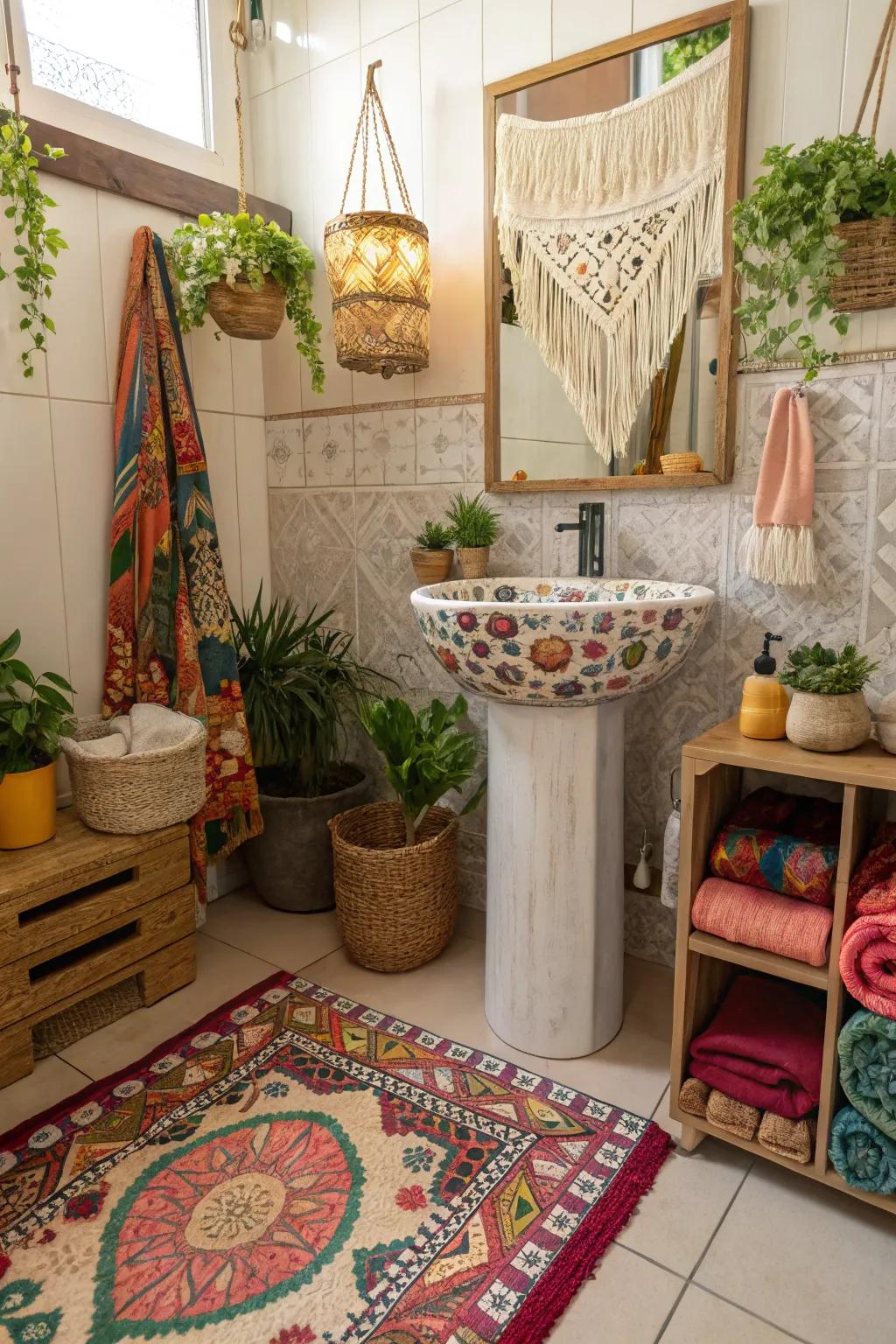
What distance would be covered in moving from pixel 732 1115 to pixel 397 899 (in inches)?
33.5

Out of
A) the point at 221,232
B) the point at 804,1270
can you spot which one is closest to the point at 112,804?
the point at 221,232

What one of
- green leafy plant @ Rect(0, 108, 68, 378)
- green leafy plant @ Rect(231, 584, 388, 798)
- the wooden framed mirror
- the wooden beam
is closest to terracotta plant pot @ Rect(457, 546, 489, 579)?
the wooden framed mirror

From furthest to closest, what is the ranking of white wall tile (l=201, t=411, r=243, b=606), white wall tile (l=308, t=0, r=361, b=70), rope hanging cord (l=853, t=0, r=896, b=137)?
white wall tile (l=201, t=411, r=243, b=606) < white wall tile (l=308, t=0, r=361, b=70) < rope hanging cord (l=853, t=0, r=896, b=137)

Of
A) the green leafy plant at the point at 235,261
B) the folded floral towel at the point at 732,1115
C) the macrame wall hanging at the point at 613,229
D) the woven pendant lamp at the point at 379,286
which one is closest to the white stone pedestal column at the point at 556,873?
the folded floral towel at the point at 732,1115

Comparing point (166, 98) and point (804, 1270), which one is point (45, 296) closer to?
point (166, 98)

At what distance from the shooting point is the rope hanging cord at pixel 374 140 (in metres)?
2.11

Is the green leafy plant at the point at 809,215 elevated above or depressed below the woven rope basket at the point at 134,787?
above

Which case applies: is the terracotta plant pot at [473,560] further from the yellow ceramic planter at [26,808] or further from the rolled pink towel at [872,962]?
the rolled pink towel at [872,962]

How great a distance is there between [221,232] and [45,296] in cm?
43

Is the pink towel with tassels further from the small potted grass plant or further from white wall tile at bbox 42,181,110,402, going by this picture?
white wall tile at bbox 42,181,110,402

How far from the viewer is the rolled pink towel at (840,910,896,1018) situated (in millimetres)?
1201

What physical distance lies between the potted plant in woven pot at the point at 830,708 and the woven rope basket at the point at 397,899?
0.94 m

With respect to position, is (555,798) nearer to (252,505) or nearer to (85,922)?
(85,922)

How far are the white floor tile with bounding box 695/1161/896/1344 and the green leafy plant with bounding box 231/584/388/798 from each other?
54.0 inches
